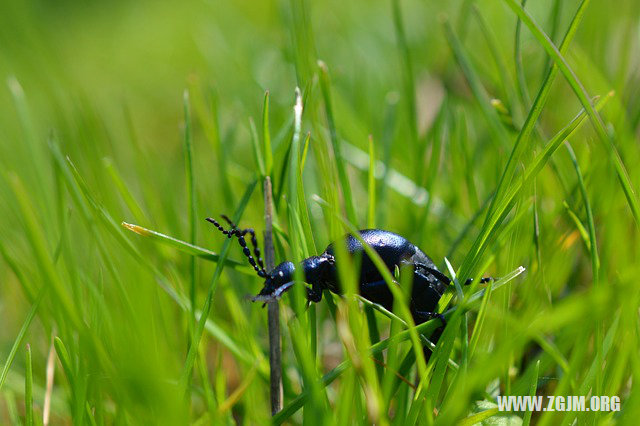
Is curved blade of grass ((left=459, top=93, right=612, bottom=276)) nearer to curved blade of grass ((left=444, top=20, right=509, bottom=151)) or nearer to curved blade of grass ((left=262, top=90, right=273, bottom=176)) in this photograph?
curved blade of grass ((left=262, top=90, right=273, bottom=176))

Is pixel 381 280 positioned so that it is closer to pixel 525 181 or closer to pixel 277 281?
pixel 277 281

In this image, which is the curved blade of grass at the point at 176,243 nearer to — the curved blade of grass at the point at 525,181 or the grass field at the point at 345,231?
the grass field at the point at 345,231

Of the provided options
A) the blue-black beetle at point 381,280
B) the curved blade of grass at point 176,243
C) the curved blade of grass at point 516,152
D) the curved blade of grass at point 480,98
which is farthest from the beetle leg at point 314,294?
the curved blade of grass at point 480,98

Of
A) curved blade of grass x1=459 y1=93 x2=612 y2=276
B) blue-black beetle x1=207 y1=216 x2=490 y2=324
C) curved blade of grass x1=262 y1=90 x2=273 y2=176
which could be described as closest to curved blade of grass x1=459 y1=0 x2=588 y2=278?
curved blade of grass x1=459 y1=93 x2=612 y2=276

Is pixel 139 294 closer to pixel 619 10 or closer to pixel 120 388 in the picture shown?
pixel 120 388

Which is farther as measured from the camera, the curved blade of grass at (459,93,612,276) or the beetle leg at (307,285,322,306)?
the beetle leg at (307,285,322,306)

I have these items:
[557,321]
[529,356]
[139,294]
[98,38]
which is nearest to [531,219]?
[529,356]
